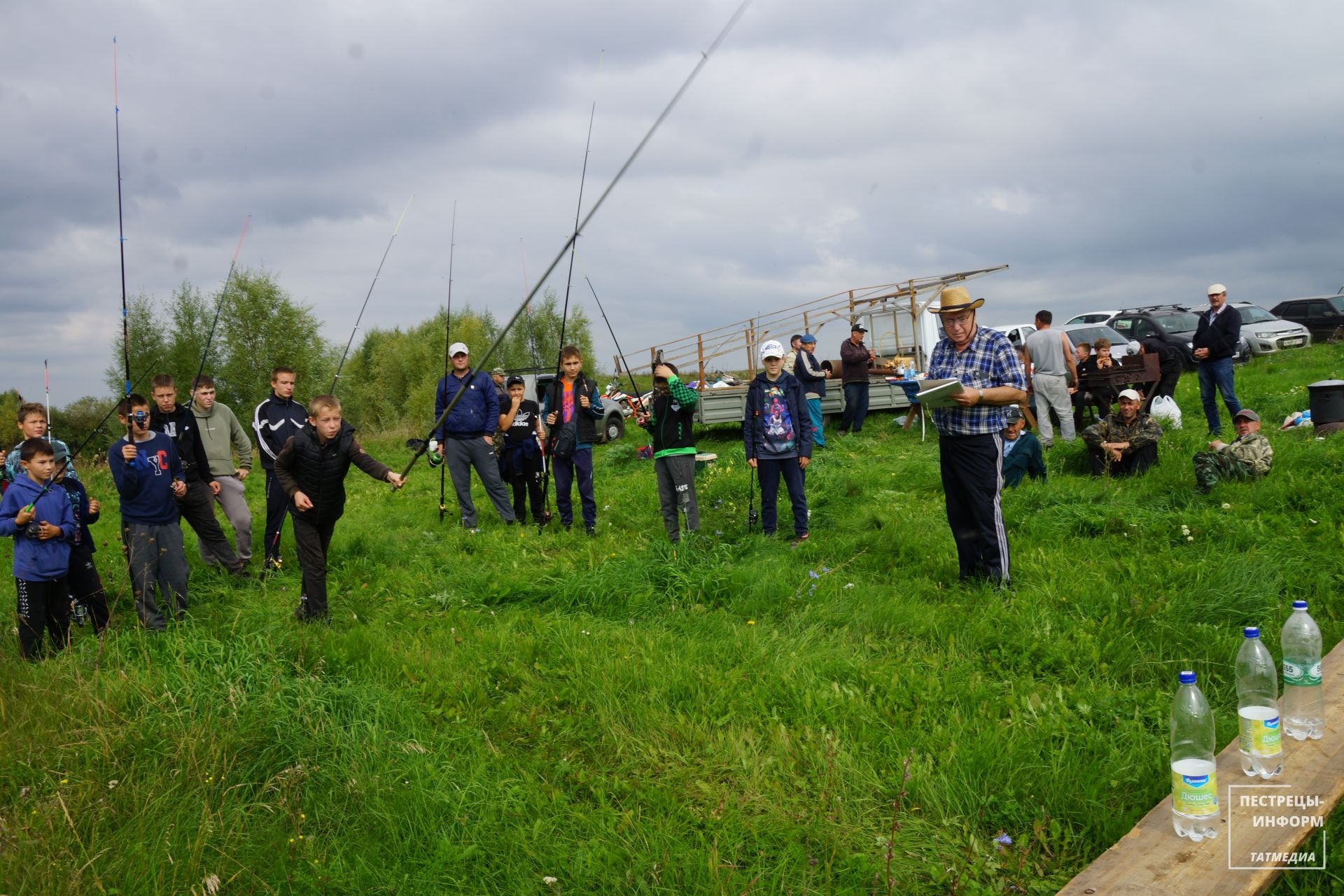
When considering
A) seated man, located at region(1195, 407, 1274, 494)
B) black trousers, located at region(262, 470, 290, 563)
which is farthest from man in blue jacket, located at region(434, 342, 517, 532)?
seated man, located at region(1195, 407, 1274, 494)

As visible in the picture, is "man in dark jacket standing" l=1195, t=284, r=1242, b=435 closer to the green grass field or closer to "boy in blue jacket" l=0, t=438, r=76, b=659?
the green grass field

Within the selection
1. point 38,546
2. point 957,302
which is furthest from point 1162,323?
point 38,546

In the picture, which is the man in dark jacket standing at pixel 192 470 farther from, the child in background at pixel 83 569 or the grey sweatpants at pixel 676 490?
the grey sweatpants at pixel 676 490

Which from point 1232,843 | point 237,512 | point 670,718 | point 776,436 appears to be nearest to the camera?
point 1232,843

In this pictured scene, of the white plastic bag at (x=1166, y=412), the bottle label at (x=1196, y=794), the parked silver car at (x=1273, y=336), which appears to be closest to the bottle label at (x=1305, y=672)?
the bottle label at (x=1196, y=794)

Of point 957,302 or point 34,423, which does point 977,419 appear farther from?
point 34,423

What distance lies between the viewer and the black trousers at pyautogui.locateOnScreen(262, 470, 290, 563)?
8.06m

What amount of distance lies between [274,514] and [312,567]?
225cm

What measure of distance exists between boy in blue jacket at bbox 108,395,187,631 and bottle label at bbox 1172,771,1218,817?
6.17 metres

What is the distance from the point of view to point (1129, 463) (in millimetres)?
8773

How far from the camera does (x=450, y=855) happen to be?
322 cm

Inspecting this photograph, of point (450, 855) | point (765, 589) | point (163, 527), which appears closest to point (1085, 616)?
point (765, 589)

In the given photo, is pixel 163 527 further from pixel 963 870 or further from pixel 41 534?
pixel 963 870

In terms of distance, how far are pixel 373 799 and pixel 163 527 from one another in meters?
3.99
